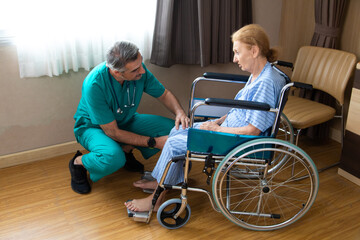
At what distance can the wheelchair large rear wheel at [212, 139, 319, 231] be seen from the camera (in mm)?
1674

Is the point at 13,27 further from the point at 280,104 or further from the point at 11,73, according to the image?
the point at 280,104

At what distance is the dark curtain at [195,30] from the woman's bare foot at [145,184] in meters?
0.85

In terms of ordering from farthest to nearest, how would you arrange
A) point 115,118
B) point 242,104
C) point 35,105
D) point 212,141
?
point 35,105 → point 115,118 → point 212,141 → point 242,104

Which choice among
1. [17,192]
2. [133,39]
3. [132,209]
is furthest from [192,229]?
[133,39]

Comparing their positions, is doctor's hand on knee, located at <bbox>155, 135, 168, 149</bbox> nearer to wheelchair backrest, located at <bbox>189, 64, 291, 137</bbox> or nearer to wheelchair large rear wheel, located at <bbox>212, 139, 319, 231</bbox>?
wheelchair backrest, located at <bbox>189, 64, 291, 137</bbox>

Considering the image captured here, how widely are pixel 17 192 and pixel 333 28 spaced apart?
236cm

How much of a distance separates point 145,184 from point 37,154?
88 cm

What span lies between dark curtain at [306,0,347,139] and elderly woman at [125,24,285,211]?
949 millimetres

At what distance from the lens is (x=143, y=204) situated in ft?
6.39

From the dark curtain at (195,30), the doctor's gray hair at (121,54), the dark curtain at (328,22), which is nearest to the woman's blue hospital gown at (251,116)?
the doctor's gray hair at (121,54)

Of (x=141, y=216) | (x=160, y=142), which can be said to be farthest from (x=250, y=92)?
(x=141, y=216)

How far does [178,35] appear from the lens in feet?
8.32

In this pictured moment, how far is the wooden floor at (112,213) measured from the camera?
1.84 metres

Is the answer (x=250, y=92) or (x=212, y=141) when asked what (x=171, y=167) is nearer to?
(x=212, y=141)
